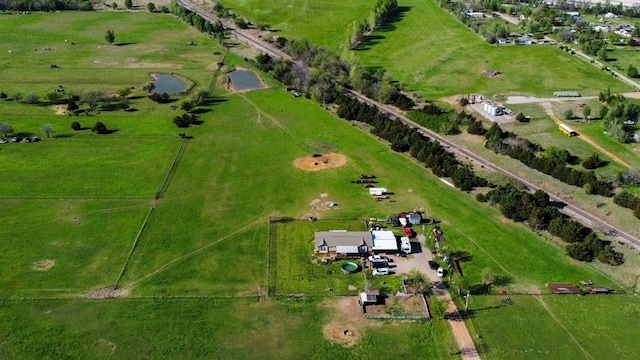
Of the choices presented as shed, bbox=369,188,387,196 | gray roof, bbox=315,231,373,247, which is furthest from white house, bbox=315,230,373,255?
shed, bbox=369,188,387,196

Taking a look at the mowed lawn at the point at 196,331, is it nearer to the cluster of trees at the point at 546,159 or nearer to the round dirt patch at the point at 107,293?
the round dirt patch at the point at 107,293

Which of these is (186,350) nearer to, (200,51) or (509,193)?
(509,193)

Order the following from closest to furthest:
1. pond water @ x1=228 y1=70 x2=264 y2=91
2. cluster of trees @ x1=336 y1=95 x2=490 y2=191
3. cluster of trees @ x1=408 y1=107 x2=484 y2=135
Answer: cluster of trees @ x1=336 y1=95 x2=490 y2=191, cluster of trees @ x1=408 y1=107 x2=484 y2=135, pond water @ x1=228 y1=70 x2=264 y2=91

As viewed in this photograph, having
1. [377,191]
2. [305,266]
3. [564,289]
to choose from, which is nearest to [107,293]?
[305,266]

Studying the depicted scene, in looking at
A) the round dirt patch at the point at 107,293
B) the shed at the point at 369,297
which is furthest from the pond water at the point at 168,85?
the shed at the point at 369,297

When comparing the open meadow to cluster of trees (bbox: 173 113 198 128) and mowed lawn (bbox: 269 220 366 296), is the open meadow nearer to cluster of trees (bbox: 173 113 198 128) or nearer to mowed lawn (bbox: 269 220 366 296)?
mowed lawn (bbox: 269 220 366 296)
